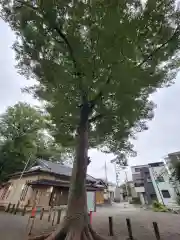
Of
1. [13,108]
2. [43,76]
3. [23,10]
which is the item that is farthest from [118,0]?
[13,108]

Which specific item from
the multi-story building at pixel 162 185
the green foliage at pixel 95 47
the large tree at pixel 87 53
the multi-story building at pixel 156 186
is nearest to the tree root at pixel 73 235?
the large tree at pixel 87 53

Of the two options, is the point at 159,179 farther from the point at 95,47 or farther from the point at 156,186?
the point at 95,47

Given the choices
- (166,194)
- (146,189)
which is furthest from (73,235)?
(146,189)

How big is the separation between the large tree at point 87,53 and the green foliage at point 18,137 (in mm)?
12473

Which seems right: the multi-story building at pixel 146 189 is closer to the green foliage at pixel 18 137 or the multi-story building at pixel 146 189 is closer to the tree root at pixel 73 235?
the green foliage at pixel 18 137

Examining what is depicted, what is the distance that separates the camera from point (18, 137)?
65.1 ft

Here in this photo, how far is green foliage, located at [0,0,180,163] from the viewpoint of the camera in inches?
227

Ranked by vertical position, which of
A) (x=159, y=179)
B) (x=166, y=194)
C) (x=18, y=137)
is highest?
(x=18, y=137)

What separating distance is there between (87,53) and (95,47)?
1.37ft

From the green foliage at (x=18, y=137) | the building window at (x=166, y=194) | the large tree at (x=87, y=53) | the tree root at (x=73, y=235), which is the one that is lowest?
the tree root at (x=73, y=235)

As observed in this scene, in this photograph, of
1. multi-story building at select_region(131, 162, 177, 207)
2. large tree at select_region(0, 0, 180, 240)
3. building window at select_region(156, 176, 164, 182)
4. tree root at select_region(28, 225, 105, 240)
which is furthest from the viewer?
building window at select_region(156, 176, 164, 182)

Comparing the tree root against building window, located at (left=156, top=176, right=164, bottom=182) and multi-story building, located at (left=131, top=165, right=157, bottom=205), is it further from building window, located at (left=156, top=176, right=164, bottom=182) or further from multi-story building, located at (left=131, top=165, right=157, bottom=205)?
multi-story building, located at (left=131, top=165, right=157, bottom=205)

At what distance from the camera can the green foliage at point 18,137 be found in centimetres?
1930

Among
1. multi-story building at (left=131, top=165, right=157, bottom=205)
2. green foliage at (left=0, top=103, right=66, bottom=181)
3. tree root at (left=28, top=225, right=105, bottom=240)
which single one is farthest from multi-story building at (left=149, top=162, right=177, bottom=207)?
tree root at (left=28, top=225, right=105, bottom=240)
